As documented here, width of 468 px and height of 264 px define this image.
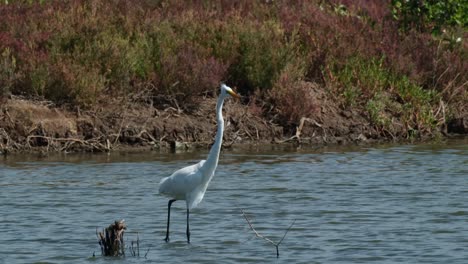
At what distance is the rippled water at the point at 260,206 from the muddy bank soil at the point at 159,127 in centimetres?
50

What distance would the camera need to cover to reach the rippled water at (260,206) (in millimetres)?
11352

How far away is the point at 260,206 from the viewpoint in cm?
1404

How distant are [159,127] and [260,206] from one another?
4.93m

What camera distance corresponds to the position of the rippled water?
37.2 ft

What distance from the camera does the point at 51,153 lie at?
17828 mm

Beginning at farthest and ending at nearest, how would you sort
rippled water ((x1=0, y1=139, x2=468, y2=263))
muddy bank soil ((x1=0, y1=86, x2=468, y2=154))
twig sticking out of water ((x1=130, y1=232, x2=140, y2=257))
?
muddy bank soil ((x1=0, y1=86, x2=468, y2=154))
rippled water ((x1=0, y1=139, x2=468, y2=263))
twig sticking out of water ((x1=130, y1=232, x2=140, y2=257))

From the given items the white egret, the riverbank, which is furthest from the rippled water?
the riverbank

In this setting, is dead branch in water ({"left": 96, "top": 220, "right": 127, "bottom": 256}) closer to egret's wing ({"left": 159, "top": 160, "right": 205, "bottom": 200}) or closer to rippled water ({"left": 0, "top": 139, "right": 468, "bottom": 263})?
rippled water ({"left": 0, "top": 139, "right": 468, "bottom": 263})

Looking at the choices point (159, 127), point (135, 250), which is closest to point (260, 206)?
point (135, 250)

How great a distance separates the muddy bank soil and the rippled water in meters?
0.50

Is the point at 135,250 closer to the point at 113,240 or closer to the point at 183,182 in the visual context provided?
the point at 113,240

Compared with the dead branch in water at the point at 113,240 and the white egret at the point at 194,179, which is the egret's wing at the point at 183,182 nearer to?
the white egret at the point at 194,179

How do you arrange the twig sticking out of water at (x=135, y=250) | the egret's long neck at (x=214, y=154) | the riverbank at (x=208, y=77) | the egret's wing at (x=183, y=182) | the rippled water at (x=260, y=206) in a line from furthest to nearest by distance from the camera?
1. the riverbank at (x=208, y=77)
2. the egret's wing at (x=183, y=182)
3. the egret's long neck at (x=214, y=154)
4. the rippled water at (x=260, y=206)
5. the twig sticking out of water at (x=135, y=250)

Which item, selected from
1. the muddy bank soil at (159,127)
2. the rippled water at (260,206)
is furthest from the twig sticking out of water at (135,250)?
Answer: the muddy bank soil at (159,127)
